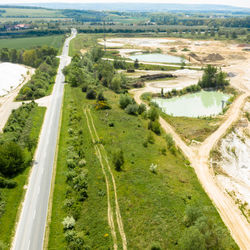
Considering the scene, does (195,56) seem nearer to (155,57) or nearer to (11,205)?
(155,57)

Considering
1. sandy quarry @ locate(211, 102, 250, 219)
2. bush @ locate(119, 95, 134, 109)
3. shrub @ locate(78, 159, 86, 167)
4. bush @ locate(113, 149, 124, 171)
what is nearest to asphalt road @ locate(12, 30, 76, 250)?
shrub @ locate(78, 159, 86, 167)

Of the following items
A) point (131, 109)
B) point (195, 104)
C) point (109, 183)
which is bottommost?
point (195, 104)

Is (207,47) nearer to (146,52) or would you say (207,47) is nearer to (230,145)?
(146,52)

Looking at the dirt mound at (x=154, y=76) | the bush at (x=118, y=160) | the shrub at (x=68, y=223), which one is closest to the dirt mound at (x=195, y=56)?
the dirt mound at (x=154, y=76)

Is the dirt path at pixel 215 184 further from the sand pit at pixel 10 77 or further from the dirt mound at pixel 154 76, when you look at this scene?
the sand pit at pixel 10 77

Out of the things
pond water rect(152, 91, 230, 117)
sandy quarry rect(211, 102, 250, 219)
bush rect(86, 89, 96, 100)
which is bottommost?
sandy quarry rect(211, 102, 250, 219)

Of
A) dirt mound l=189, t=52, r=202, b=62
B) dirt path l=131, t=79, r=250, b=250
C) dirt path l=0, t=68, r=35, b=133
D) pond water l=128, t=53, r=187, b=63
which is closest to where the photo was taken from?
dirt path l=131, t=79, r=250, b=250

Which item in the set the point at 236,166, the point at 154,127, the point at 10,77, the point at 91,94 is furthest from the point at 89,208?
the point at 10,77

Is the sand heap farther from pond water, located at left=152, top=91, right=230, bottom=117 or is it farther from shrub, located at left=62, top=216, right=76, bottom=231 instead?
shrub, located at left=62, top=216, right=76, bottom=231
